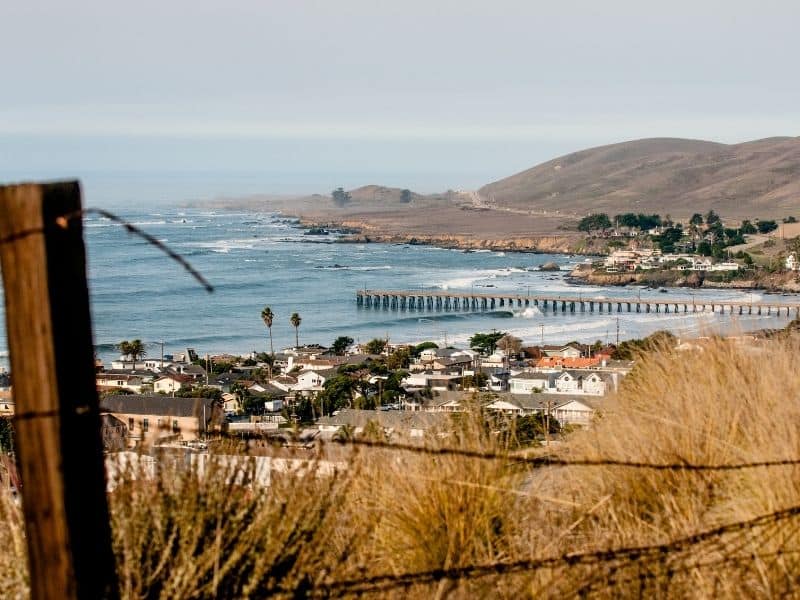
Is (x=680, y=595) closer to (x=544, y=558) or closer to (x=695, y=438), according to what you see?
(x=544, y=558)

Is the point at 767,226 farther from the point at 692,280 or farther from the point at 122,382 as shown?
the point at 122,382

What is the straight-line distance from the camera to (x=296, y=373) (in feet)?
92.7

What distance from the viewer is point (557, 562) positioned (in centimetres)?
283

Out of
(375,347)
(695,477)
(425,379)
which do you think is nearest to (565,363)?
(425,379)

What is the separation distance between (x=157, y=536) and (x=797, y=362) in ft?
→ 9.16

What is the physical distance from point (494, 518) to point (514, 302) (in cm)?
4813

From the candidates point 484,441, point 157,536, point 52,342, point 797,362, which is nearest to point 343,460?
point 484,441

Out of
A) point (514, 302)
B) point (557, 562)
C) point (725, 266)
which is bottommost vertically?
point (514, 302)

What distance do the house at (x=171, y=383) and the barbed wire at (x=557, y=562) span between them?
23202mm

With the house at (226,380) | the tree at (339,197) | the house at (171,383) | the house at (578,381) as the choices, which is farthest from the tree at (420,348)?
the tree at (339,197)

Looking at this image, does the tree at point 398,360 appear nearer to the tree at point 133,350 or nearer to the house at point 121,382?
the house at point 121,382

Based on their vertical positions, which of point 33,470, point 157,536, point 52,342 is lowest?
point 157,536

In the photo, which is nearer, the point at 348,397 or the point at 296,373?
the point at 348,397

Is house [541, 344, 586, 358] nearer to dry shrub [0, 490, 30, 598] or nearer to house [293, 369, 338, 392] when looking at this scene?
house [293, 369, 338, 392]
